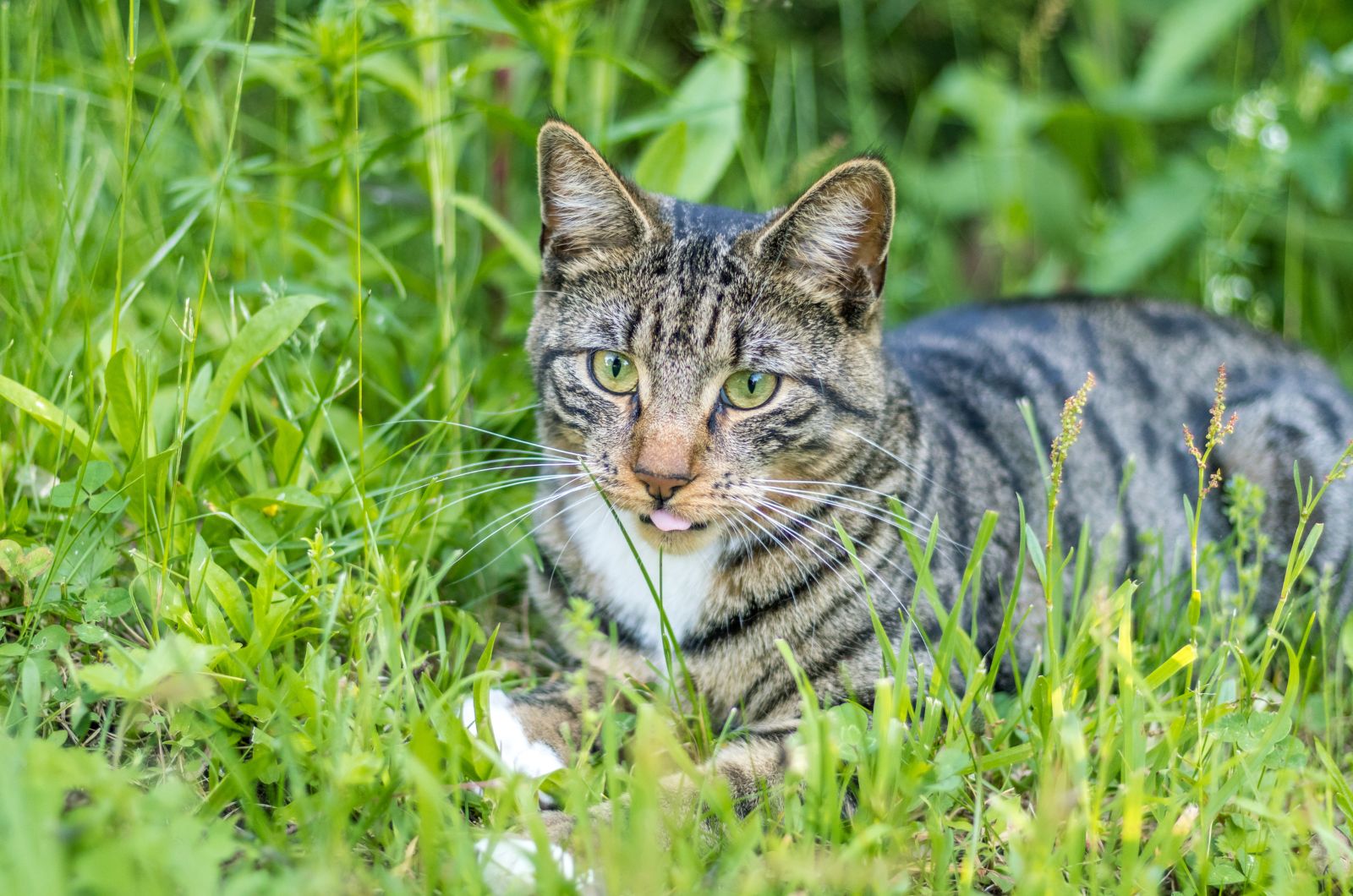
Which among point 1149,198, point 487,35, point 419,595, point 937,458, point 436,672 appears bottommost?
point 436,672

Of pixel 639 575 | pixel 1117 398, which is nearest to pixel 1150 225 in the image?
pixel 1117 398

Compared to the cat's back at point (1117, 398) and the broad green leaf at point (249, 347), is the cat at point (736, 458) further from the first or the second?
the broad green leaf at point (249, 347)

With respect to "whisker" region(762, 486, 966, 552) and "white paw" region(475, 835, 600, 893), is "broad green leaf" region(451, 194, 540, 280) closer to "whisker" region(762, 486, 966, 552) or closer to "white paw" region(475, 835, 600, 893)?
"whisker" region(762, 486, 966, 552)

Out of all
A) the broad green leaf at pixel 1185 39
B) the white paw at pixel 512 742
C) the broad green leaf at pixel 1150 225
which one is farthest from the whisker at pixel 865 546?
the broad green leaf at pixel 1185 39

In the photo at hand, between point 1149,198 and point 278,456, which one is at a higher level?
point 1149,198

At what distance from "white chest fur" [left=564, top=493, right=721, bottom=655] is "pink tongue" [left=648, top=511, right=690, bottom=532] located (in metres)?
0.09

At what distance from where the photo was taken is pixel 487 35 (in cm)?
391

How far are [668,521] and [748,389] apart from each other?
1.09ft

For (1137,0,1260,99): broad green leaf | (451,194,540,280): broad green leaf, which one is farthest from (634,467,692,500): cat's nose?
(1137,0,1260,99): broad green leaf

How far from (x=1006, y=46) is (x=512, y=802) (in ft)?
14.2

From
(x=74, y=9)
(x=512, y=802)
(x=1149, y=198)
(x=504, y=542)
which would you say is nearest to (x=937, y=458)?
(x=504, y=542)

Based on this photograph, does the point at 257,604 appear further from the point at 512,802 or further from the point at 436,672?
the point at 512,802

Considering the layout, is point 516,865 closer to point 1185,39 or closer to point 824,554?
point 824,554

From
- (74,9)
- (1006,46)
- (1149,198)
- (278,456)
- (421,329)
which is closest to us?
(278,456)
